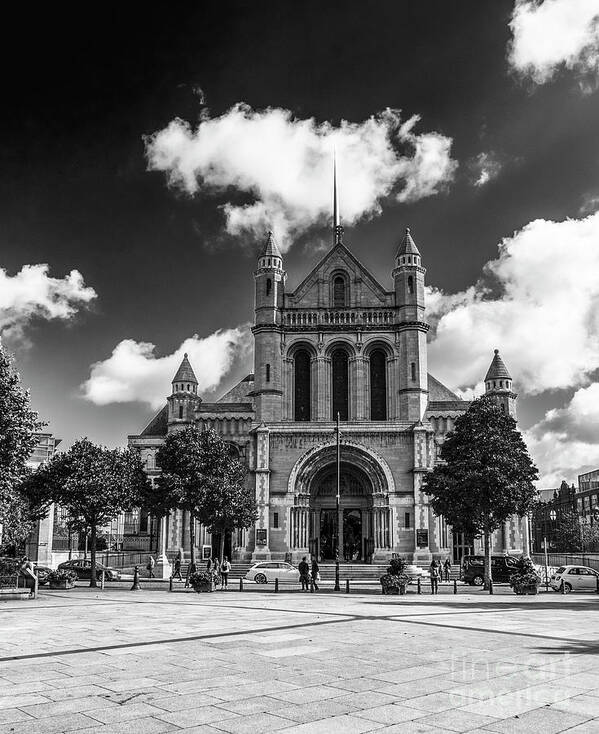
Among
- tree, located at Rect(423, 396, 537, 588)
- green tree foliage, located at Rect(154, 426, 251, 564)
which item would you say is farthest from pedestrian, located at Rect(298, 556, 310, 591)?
green tree foliage, located at Rect(154, 426, 251, 564)

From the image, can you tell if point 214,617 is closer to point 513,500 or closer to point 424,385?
point 513,500

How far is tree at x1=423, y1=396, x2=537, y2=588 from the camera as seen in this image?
119ft

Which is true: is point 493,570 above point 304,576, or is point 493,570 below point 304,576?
below

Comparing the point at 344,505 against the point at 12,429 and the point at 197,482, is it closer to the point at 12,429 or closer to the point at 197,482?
the point at 197,482

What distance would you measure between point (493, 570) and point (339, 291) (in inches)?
966

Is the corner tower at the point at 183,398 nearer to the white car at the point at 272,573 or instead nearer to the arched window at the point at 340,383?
the arched window at the point at 340,383

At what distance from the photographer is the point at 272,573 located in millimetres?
43938

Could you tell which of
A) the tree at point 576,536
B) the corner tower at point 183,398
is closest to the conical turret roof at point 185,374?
the corner tower at point 183,398

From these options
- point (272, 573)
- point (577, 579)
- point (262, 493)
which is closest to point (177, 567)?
Result: point (262, 493)

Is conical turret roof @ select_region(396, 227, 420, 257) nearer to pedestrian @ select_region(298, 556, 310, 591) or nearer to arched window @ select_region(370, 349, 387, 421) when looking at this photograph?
arched window @ select_region(370, 349, 387, 421)

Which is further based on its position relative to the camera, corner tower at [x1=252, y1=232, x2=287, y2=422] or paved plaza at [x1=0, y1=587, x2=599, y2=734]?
corner tower at [x1=252, y1=232, x2=287, y2=422]

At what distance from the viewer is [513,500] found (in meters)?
36.6

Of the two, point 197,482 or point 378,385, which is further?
point 378,385

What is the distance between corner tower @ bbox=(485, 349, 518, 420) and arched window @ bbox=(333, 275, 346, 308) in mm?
12923
